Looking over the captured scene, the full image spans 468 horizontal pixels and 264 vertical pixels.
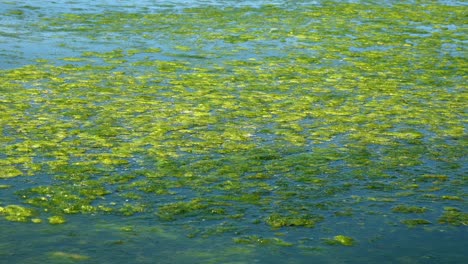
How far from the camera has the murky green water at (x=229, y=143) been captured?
6.46 m

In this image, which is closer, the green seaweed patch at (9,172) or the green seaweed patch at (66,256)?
the green seaweed patch at (66,256)

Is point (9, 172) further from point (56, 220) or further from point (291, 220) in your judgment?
point (291, 220)

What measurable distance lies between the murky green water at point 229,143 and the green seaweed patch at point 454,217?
3cm

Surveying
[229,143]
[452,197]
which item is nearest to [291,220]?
[452,197]

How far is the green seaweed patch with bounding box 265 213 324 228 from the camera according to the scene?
672 cm

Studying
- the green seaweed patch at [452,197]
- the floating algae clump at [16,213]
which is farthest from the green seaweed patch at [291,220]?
the floating algae clump at [16,213]

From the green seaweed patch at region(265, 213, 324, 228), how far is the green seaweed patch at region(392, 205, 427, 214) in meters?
0.69

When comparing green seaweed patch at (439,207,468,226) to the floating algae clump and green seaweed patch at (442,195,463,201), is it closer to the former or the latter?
green seaweed patch at (442,195,463,201)

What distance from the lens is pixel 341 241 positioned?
6449mm

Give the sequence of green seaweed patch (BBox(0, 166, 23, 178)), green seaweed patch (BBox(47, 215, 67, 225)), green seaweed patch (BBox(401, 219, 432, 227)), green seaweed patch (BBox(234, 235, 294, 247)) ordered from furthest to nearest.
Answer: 1. green seaweed patch (BBox(0, 166, 23, 178))
2. green seaweed patch (BBox(401, 219, 432, 227))
3. green seaweed patch (BBox(47, 215, 67, 225))
4. green seaweed patch (BBox(234, 235, 294, 247))

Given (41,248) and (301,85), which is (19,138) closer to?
(41,248)

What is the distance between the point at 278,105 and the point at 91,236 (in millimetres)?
4323

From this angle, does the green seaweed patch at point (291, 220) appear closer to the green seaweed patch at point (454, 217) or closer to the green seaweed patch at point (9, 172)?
the green seaweed patch at point (454, 217)

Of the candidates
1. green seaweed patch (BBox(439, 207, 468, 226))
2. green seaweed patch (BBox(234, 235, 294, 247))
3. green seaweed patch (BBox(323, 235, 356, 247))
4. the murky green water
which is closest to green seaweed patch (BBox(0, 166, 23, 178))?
the murky green water
